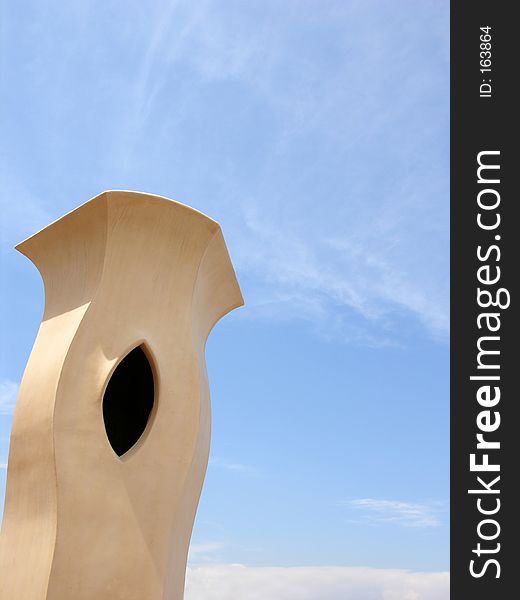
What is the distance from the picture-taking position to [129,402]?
11.0 m

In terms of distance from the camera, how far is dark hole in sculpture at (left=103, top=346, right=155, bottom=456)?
1070 cm

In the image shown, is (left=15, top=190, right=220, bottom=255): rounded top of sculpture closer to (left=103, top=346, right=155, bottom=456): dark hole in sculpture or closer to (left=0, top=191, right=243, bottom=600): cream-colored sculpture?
(left=0, top=191, right=243, bottom=600): cream-colored sculpture

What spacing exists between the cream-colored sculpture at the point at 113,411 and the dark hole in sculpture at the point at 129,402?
23 millimetres

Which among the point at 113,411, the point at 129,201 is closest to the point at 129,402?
the point at 113,411

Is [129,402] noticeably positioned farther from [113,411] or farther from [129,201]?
[129,201]

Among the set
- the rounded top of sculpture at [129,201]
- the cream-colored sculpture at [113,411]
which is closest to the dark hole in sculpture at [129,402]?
Result: the cream-colored sculpture at [113,411]

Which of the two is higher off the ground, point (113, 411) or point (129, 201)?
point (129, 201)

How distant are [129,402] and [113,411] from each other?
312mm

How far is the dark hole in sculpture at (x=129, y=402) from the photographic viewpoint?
10.7 metres

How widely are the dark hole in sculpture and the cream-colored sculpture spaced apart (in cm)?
2

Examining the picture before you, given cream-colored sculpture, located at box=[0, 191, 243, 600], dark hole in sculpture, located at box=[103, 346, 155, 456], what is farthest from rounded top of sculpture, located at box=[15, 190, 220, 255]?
dark hole in sculpture, located at box=[103, 346, 155, 456]

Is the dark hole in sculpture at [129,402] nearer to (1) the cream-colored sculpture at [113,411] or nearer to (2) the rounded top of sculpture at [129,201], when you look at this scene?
(1) the cream-colored sculpture at [113,411]

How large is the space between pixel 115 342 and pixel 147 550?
2.61 metres

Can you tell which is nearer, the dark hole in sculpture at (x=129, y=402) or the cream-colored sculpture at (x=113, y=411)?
the cream-colored sculpture at (x=113, y=411)
